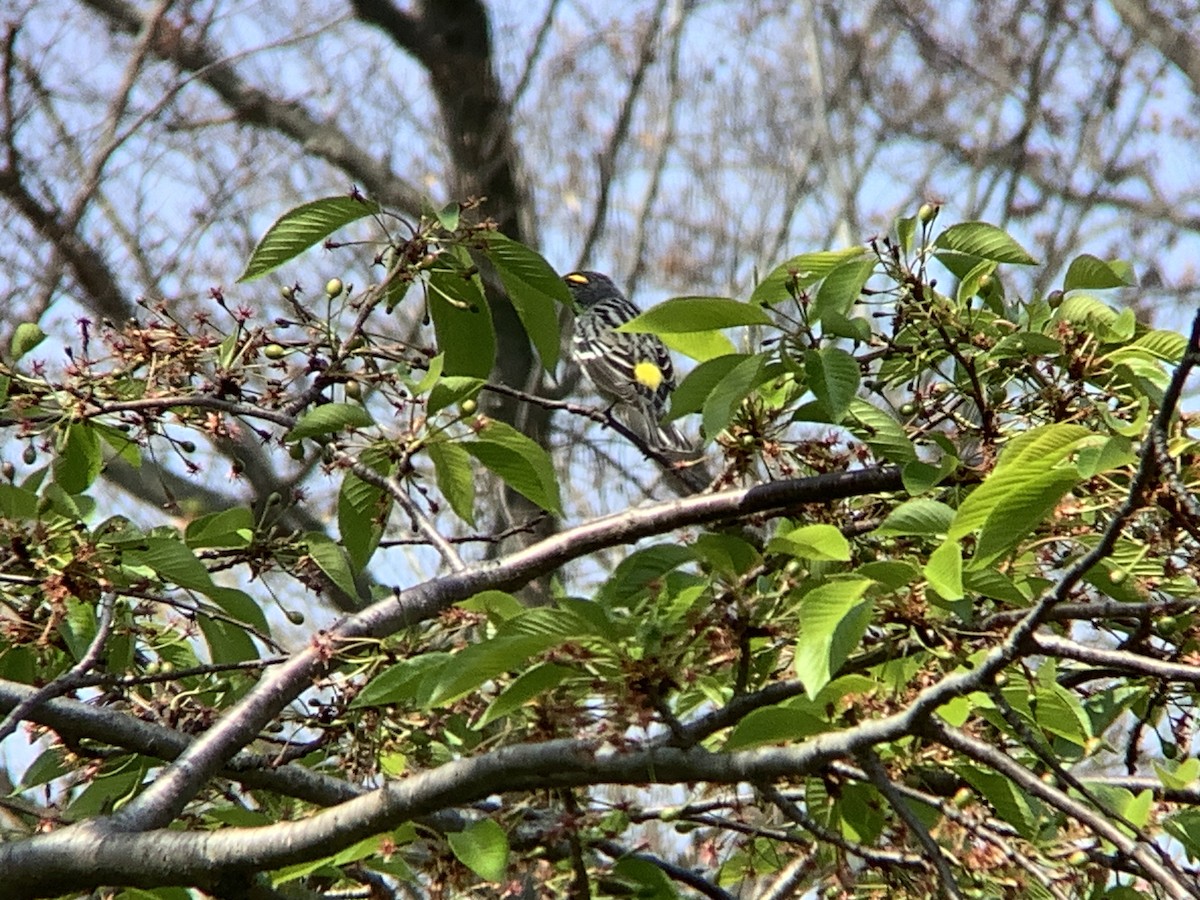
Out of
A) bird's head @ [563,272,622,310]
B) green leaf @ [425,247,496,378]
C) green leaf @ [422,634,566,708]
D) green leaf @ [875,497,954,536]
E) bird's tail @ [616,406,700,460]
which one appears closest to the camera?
green leaf @ [422,634,566,708]

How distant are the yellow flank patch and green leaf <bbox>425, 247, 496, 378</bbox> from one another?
158 inches

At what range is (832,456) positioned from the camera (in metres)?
2.29

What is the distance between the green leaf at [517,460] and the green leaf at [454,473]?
0.09 feet

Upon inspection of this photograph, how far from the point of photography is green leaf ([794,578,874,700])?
5.23ft

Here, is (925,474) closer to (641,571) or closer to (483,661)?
→ (641,571)

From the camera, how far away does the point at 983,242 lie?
208cm

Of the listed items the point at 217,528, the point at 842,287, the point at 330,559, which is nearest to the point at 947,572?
the point at 842,287

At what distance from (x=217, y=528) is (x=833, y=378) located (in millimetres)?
1082

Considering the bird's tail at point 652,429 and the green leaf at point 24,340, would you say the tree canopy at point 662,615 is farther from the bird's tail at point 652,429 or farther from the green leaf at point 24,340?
the bird's tail at point 652,429

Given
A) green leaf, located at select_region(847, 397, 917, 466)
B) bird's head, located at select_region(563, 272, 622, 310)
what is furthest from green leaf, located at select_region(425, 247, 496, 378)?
bird's head, located at select_region(563, 272, 622, 310)

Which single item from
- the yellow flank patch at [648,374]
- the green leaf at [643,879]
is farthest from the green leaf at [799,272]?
the yellow flank patch at [648,374]

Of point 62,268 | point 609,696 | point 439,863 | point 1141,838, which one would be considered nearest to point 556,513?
point 609,696

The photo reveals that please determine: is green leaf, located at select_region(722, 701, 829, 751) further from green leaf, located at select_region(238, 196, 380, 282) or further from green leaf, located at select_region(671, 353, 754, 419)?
green leaf, located at select_region(238, 196, 380, 282)

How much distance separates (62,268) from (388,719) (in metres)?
6.80
